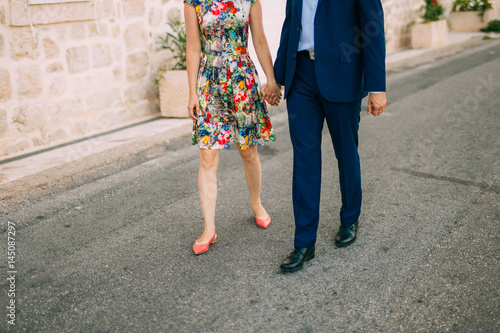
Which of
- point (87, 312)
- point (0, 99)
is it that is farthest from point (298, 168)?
point (0, 99)

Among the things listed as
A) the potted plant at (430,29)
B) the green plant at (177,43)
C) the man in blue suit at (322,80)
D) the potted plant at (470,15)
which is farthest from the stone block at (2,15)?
the potted plant at (470,15)

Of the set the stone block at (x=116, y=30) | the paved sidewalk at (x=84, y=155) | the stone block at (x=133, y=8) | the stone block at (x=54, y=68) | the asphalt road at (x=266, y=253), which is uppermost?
the stone block at (x=133, y=8)

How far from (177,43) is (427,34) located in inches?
344

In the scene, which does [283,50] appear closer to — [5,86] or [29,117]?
[5,86]

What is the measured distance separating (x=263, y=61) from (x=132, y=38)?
393cm

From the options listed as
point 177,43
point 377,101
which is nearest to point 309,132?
point 377,101

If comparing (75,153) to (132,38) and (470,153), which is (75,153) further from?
(470,153)

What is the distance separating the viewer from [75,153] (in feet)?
17.7

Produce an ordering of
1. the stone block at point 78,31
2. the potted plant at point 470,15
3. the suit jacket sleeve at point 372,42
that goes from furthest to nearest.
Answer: the potted plant at point 470,15 → the stone block at point 78,31 → the suit jacket sleeve at point 372,42

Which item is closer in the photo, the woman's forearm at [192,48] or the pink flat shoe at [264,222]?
the woman's forearm at [192,48]

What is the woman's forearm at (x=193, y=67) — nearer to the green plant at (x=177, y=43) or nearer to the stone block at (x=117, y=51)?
the stone block at (x=117, y=51)

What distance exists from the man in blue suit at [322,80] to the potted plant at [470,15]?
50.8ft

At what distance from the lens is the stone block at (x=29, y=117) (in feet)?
17.4

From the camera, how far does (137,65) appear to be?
264 inches
